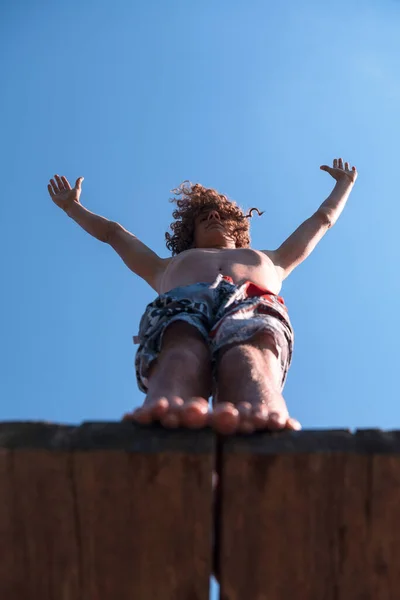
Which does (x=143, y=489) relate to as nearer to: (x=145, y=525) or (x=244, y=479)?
(x=145, y=525)

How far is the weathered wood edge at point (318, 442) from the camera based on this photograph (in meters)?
1.53

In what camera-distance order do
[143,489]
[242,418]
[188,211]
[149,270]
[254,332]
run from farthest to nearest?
[188,211]
[149,270]
[254,332]
[242,418]
[143,489]

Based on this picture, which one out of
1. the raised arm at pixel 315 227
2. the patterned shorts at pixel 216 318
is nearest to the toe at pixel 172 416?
the patterned shorts at pixel 216 318

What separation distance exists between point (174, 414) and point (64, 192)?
422 centimetres

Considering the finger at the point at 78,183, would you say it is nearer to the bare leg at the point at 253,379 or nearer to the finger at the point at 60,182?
the finger at the point at 60,182

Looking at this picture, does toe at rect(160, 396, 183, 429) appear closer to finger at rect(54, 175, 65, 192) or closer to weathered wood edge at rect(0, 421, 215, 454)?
weathered wood edge at rect(0, 421, 215, 454)

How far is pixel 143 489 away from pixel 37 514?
0.25 m

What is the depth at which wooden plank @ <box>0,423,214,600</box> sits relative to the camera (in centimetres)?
150

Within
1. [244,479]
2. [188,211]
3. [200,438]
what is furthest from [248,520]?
[188,211]

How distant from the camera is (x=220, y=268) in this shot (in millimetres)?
3836

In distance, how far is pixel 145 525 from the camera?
1517mm

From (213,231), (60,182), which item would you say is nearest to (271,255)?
(213,231)

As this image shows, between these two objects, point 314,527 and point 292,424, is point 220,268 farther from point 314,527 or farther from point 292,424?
point 314,527

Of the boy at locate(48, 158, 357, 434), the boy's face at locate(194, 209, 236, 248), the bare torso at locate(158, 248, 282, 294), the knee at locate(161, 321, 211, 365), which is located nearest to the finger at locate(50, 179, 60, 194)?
the boy at locate(48, 158, 357, 434)
